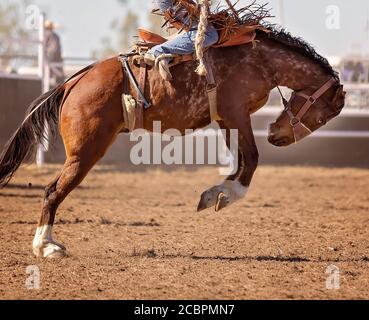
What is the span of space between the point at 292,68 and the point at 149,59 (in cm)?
116

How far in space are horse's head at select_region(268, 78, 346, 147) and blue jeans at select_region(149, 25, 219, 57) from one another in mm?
875

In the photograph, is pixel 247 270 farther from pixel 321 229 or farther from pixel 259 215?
pixel 259 215

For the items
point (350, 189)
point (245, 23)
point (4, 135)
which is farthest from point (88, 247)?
point (4, 135)

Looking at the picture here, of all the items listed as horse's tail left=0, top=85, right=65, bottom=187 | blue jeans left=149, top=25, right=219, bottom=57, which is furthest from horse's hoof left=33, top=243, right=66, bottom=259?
blue jeans left=149, top=25, right=219, bottom=57

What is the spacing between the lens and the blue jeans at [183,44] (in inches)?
220

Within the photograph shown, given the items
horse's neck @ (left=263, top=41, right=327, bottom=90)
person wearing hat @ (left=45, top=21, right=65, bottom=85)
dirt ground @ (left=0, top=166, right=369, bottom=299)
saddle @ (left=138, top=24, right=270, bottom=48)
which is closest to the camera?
dirt ground @ (left=0, top=166, right=369, bottom=299)

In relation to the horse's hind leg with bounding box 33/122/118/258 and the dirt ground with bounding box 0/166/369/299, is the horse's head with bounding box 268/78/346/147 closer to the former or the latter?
the dirt ground with bounding box 0/166/369/299

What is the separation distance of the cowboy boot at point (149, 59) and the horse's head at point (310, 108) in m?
1.19

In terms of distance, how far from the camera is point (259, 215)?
7.95m

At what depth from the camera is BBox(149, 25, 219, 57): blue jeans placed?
18.3ft

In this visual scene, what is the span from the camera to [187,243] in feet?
20.1

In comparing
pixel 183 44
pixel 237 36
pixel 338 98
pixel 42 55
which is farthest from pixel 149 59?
pixel 42 55

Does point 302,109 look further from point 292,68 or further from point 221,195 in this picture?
point 221,195
